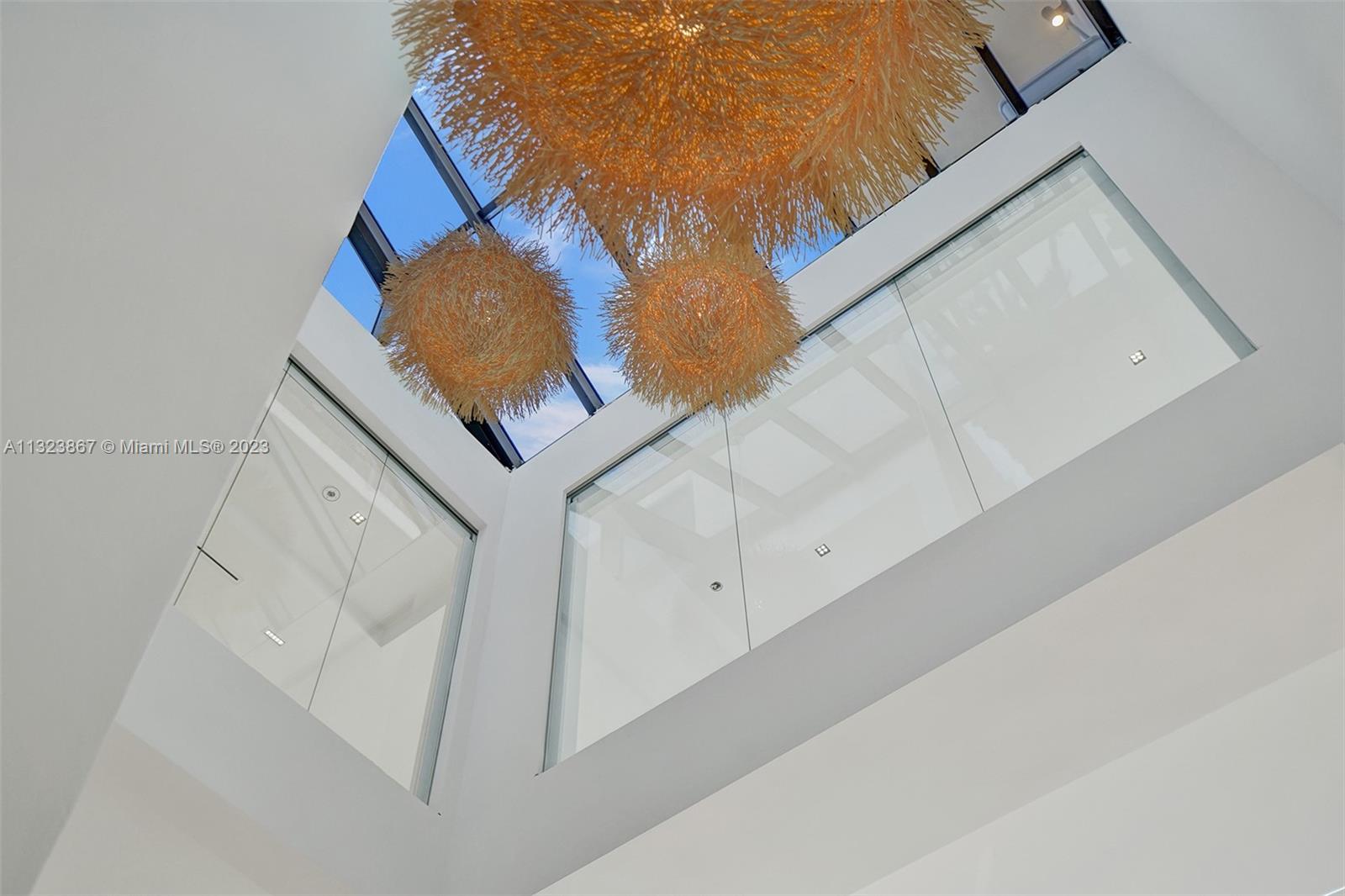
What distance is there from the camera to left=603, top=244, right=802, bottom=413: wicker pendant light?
3330mm

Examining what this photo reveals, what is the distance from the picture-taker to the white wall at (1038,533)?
349 cm

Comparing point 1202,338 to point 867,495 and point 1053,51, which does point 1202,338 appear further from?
point 1053,51

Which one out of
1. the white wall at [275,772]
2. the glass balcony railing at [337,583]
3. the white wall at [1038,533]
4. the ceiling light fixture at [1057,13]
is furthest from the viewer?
the ceiling light fixture at [1057,13]

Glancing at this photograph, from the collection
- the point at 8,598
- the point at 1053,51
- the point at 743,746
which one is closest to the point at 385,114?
the point at 8,598

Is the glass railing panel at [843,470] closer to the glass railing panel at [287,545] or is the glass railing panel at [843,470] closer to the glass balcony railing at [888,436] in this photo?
the glass balcony railing at [888,436]

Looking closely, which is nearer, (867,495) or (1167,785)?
(1167,785)

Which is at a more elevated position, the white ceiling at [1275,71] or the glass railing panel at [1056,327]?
the white ceiling at [1275,71]

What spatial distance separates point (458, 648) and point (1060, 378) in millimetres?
3305

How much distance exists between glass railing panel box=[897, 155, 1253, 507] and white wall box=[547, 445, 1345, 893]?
0.72 meters

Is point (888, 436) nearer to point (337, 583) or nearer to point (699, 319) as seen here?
point (699, 319)

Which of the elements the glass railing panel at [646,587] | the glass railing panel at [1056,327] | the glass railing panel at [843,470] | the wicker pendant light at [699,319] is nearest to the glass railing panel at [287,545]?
the glass railing panel at [646,587]

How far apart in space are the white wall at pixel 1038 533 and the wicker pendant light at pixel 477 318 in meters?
1.55

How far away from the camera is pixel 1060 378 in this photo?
433 centimetres

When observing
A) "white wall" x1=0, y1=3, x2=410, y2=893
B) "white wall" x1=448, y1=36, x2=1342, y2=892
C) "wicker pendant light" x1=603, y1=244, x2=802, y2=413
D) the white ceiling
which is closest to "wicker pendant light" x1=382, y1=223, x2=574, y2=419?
"wicker pendant light" x1=603, y1=244, x2=802, y2=413
